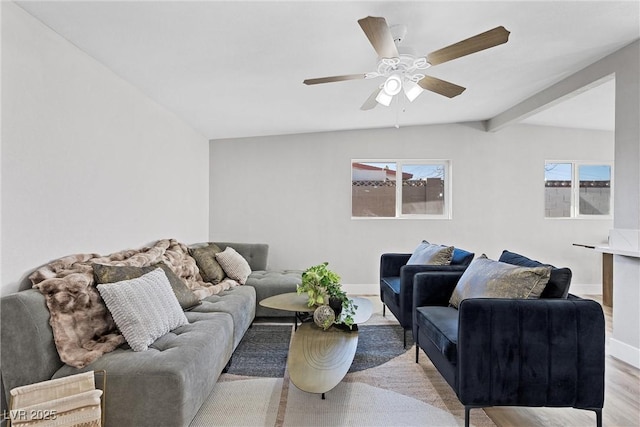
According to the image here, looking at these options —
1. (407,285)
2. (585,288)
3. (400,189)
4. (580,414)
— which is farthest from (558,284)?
(585,288)

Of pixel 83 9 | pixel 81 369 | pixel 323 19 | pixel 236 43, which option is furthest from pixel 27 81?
pixel 323 19

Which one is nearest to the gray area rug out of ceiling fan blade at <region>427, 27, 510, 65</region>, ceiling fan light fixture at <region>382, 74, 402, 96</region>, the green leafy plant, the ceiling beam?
the green leafy plant

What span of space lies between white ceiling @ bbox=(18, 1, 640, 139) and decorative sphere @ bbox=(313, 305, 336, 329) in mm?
1929

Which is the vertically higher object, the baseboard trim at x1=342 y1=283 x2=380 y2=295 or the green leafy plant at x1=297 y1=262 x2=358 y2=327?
the green leafy plant at x1=297 y1=262 x2=358 y2=327

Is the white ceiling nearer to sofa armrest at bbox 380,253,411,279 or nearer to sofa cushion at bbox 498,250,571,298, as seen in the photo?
sofa cushion at bbox 498,250,571,298

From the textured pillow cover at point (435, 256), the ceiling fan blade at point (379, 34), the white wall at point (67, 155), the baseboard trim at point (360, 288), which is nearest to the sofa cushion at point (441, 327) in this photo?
the textured pillow cover at point (435, 256)

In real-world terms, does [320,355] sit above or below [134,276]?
below

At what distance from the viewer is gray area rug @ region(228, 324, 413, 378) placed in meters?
2.87

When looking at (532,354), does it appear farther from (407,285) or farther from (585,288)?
(585,288)

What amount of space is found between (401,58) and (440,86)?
453 millimetres

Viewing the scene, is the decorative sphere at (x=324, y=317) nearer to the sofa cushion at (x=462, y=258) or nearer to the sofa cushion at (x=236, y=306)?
the sofa cushion at (x=236, y=306)

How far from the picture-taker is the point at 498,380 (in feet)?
6.43

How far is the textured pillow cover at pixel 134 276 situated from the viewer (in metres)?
2.24

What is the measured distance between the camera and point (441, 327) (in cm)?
232
